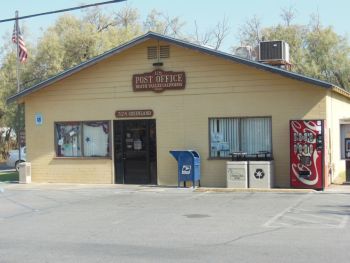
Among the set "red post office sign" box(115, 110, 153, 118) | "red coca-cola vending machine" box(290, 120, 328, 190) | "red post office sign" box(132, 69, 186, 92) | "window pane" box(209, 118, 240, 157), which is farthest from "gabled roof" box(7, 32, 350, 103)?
"window pane" box(209, 118, 240, 157)

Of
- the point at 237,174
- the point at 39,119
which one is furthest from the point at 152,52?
the point at 237,174

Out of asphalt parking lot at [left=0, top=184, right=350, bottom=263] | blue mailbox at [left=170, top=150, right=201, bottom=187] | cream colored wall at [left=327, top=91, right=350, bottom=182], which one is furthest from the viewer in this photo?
cream colored wall at [left=327, top=91, right=350, bottom=182]

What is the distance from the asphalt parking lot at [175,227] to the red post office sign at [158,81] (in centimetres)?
389

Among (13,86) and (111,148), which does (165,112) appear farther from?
(13,86)

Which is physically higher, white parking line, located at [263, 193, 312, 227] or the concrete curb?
the concrete curb

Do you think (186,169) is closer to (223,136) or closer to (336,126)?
(223,136)

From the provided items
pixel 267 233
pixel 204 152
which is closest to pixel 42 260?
pixel 267 233

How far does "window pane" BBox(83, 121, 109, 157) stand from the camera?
2103 centimetres

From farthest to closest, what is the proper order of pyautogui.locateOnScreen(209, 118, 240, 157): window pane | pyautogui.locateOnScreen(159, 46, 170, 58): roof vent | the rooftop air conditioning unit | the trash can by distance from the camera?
the trash can < the rooftop air conditioning unit < pyautogui.locateOnScreen(159, 46, 170, 58): roof vent < pyautogui.locateOnScreen(209, 118, 240, 157): window pane

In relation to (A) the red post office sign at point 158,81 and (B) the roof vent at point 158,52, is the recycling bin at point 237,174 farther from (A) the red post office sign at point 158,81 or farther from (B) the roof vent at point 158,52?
(B) the roof vent at point 158,52

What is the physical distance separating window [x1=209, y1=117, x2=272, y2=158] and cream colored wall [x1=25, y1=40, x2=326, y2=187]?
0.24 meters

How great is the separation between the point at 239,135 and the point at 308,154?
2.61 meters

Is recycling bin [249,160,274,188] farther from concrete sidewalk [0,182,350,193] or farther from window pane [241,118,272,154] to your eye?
window pane [241,118,272,154]

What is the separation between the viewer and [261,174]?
17.9m
